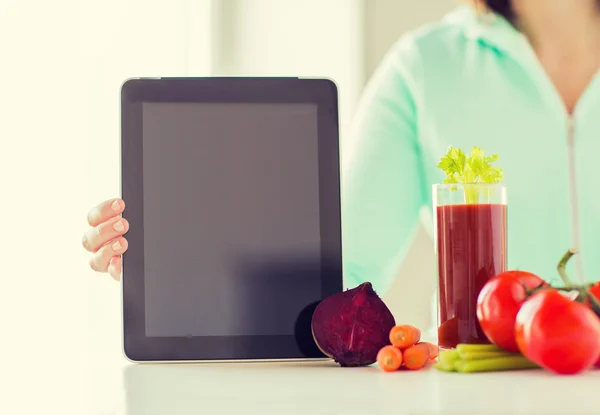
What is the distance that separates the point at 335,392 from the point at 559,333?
22cm

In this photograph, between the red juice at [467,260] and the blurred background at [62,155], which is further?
the blurred background at [62,155]

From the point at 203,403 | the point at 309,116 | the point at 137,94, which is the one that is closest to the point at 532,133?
the point at 309,116

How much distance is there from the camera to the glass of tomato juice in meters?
0.79

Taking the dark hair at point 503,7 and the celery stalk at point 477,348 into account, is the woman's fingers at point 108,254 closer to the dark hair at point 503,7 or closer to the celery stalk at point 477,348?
the celery stalk at point 477,348

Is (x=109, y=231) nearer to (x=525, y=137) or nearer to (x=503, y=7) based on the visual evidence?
(x=525, y=137)

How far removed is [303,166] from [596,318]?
36 centimetres

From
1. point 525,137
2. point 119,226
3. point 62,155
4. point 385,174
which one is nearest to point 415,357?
point 119,226

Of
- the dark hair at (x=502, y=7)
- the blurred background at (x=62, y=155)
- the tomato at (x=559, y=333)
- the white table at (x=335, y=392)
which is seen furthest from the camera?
the dark hair at (x=502, y=7)

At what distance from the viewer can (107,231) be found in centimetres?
86

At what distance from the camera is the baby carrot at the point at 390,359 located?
0.75 metres

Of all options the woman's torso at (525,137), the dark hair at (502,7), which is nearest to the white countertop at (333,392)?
the woman's torso at (525,137)

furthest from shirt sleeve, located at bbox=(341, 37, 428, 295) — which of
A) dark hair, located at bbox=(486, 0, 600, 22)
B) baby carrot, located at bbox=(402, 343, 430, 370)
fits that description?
baby carrot, located at bbox=(402, 343, 430, 370)

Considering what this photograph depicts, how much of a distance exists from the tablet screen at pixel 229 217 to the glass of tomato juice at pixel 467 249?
6.0 inches

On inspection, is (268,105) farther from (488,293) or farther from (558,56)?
(558,56)
